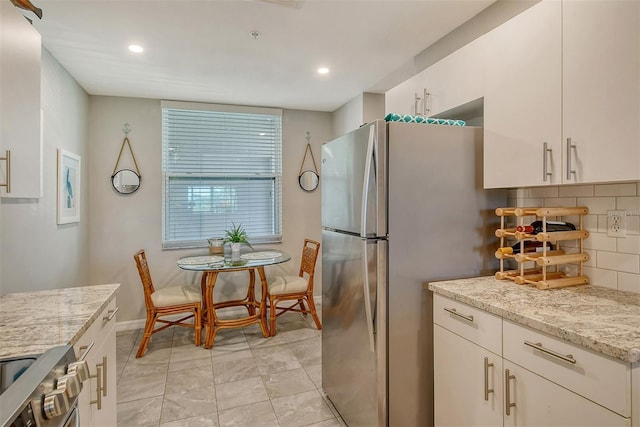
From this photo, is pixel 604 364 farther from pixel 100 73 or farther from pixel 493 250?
pixel 100 73

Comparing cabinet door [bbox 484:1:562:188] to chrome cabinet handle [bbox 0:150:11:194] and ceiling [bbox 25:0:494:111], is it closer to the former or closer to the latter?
ceiling [bbox 25:0:494:111]

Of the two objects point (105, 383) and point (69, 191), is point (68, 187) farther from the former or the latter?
point (105, 383)

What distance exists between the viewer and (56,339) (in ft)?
3.63

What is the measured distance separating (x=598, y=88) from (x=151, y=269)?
4.00 meters

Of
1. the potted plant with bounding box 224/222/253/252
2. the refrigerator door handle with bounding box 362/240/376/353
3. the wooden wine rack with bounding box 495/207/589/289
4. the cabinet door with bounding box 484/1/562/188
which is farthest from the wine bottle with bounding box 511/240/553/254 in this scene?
the potted plant with bounding box 224/222/253/252

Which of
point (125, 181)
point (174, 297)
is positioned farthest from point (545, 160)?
point (125, 181)

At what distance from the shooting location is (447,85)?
80.4 inches

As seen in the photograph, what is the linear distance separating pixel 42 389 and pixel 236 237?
282 cm

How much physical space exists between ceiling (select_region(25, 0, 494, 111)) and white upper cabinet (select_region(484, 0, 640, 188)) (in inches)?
27.2

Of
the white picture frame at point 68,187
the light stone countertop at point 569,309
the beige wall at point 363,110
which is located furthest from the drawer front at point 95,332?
the beige wall at point 363,110

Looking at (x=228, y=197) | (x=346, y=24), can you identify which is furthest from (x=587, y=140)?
(x=228, y=197)

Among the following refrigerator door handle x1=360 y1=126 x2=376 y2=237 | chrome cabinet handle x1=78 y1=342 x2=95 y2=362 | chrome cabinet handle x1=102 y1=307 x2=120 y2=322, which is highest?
refrigerator door handle x1=360 y1=126 x2=376 y2=237

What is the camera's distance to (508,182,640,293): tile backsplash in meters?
1.47

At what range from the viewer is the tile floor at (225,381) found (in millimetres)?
2172
